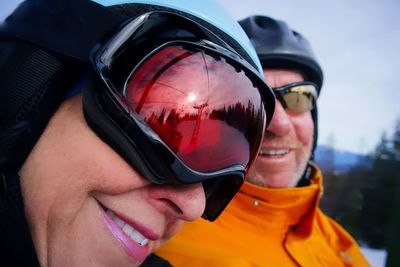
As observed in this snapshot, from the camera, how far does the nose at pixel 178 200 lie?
951 mm

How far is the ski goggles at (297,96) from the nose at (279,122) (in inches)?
2.6

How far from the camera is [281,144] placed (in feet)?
7.65

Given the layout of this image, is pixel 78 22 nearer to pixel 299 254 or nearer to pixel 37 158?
pixel 37 158

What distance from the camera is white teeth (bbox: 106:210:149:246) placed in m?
0.94

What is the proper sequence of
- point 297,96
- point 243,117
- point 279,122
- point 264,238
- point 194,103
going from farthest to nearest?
1. point 297,96
2. point 279,122
3. point 264,238
4. point 243,117
5. point 194,103

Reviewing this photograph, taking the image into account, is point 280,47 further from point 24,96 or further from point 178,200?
point 24,96

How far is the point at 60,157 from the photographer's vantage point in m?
0.82

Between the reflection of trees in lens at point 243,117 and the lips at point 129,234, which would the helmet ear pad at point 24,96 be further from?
the reflection of trees in lens at point 243,117

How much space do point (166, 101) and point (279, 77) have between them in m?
1.70

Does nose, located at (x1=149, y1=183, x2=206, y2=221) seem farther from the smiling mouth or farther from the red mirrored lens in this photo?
the smiling mouth

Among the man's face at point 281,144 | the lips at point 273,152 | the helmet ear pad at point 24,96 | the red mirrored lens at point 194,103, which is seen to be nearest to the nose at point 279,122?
the man's face at point 281,144

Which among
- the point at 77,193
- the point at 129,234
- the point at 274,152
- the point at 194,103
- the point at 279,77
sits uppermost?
the point at 194,103

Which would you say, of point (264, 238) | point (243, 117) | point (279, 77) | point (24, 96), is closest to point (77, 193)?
point (24, 96)

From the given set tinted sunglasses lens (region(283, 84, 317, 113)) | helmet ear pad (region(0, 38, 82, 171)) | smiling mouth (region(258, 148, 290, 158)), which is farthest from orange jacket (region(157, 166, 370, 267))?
helmet ear pad (region(0, 38, 82, 171))
